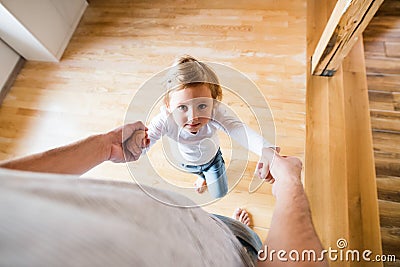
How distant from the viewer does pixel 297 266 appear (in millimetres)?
325

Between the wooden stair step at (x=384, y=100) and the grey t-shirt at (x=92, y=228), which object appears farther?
the wooden stair step at (x=384, y=100)

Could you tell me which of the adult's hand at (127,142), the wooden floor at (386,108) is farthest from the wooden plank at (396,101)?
the adult's hand at (127,142)

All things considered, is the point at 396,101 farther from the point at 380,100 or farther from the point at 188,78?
the point at 188,78

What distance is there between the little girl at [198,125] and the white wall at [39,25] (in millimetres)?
701

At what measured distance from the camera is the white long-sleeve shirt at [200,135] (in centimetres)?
70

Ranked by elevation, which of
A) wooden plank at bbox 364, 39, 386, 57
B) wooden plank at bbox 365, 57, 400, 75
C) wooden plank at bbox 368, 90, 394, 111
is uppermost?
wooden plank at bbox 364, 39, 386, 57

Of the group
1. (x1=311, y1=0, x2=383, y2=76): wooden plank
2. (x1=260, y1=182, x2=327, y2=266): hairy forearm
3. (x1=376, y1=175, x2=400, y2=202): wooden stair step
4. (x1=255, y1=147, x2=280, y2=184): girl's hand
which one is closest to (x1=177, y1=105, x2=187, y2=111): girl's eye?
(x1=255, y1=147, x2=280, y2=184): girl's hand

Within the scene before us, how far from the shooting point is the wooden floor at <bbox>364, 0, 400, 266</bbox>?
784 mm

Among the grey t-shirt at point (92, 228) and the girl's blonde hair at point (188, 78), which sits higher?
the grey t-shirt at point (92, 228)

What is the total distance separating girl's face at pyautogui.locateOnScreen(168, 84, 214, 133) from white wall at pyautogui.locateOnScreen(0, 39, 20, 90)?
2.88 feet

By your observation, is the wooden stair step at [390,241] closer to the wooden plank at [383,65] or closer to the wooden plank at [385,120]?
the wooden plank at [385,120]

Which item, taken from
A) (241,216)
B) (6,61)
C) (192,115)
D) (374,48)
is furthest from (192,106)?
(6,61)

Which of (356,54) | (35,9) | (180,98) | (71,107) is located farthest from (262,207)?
(35,9)

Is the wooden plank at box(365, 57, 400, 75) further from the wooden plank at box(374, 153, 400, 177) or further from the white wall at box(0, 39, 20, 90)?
the white wall at box(0, 39, 20, 90)
